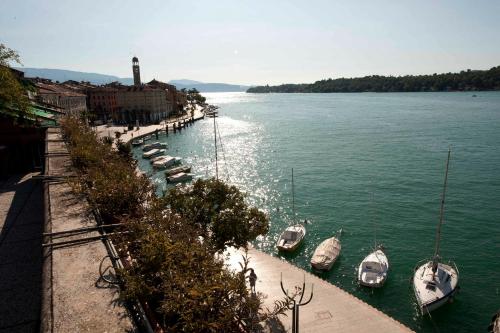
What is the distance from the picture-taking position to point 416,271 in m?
28.5

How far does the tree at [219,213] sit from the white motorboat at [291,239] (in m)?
11.0

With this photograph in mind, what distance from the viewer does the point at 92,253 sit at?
10.7 metres

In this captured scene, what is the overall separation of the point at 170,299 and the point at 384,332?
17806mm

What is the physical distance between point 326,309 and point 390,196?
1182 inches

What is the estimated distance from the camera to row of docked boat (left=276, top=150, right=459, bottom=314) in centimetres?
2556

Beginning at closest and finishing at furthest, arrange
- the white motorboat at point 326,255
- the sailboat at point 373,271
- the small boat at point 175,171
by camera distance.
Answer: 1. the sailboat at point 373,271
2. the white motorboat at point 326,255
3. the small boat at point 175,171

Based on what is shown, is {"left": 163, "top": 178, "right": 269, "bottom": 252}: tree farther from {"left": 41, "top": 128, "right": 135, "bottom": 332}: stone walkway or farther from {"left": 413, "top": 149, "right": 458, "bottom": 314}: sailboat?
{"left": 413, "top": 149, "right": 458, "bottom": 314}: sailboat

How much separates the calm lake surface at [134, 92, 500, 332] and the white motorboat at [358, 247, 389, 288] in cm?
69

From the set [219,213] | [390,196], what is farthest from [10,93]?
[390,196]

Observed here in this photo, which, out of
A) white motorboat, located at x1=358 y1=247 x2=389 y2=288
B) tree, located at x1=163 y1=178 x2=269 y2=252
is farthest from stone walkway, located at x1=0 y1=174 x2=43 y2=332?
white motorboat, located at x1=358 y1=247 x2=389 y2=288

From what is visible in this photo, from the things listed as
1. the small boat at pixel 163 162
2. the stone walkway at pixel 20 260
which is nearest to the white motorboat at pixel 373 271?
the stone walkway at pixel 20 260

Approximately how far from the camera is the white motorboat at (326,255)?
30.4m

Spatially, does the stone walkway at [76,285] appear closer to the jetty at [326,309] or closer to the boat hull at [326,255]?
the jetty at [326,309]

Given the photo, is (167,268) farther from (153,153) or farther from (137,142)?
(137,142)
